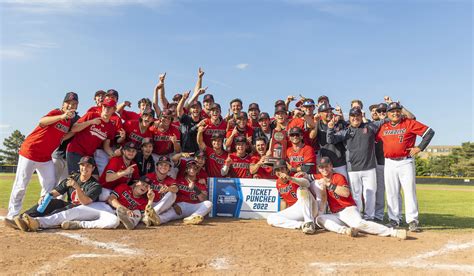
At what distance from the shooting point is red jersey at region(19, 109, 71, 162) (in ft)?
21.9

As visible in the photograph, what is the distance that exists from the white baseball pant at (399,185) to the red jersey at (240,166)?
2684 mm

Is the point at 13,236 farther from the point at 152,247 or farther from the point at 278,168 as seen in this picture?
the point at 278,168

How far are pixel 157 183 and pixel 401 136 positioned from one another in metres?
4.54

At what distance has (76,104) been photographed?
6785 millimetres

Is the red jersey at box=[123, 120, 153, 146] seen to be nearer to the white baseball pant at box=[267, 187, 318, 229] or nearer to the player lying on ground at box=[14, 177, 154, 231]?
the player lying on ground at box=[14, 177, 154, 231]

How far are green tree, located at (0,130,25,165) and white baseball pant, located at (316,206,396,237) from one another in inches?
3234

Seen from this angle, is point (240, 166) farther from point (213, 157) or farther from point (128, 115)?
point (128, 115)

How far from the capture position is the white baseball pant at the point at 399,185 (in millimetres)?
6727

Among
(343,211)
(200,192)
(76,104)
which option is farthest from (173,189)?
(343,211)

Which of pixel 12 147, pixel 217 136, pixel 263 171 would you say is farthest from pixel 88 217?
pixel 12 147

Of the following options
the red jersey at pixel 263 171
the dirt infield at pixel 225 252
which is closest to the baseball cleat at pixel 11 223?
the dirt infield at pixel 225 252

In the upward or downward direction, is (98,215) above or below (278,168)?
below

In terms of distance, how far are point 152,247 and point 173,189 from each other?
5.76 feet

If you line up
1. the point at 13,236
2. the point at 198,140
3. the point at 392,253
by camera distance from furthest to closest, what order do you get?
the point at 198,140, the point at 13,236, the point at 392,253
